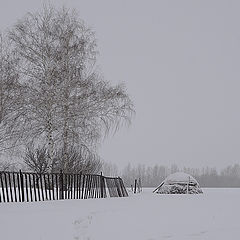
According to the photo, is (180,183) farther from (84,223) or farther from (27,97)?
(84,223)

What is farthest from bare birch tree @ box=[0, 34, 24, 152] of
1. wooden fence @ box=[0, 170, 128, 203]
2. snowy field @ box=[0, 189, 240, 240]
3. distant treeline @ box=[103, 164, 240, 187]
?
distant treeline @ box=[103, 164, 240, 187]

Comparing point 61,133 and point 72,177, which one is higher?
point 61,133

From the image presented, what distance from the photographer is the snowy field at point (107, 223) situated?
8.25 m

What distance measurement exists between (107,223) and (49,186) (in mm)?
3913

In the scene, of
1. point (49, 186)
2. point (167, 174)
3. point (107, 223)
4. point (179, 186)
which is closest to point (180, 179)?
point (179, 186)

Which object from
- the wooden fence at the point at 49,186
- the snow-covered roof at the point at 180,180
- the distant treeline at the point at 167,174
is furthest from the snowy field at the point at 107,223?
the distant treeline at the point at 167,174

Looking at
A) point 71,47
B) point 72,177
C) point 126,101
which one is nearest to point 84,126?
point 126,101

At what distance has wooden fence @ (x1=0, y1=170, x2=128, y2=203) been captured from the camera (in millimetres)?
11766

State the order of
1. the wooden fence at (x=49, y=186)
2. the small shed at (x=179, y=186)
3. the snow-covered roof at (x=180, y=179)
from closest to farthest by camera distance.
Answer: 1. the wooden fence at (x=49, y=186)
2. the small shed at (x=179, y=186)
3. the snow-covered roof at (x=180, y=179)

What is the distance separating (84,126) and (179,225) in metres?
11.7

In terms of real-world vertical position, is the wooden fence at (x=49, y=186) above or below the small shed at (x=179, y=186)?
above

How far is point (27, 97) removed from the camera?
2108 cm

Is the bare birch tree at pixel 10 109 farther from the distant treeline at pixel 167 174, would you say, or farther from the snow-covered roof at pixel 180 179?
the distant treeline at pixel 167 174

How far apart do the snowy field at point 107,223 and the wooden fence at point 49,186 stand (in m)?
0.85
